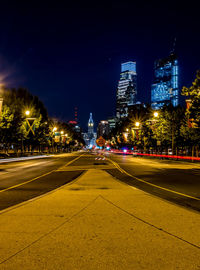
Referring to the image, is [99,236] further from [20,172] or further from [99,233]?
[20,172]

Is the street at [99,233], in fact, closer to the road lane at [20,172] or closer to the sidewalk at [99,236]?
the sidewalk at [99,236]

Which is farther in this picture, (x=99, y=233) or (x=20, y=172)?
(x=20, y=172)

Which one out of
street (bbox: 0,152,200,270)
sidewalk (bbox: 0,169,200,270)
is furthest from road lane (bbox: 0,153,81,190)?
sidewalk (bbox: 0,169,200,270)

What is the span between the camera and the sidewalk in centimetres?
468

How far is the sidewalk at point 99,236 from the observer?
468cm

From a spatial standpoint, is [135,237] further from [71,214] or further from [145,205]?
[145,205]

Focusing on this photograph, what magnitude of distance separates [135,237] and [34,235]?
6.77ft

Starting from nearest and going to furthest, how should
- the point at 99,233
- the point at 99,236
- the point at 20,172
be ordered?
the point at 99,236 < the point at 99,233 < the point at 20,172

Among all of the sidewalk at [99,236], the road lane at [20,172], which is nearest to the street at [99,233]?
the sidewalk at [99,236]

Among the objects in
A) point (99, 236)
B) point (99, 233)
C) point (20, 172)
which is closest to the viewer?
point (99, 236)

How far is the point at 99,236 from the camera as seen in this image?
6.05m

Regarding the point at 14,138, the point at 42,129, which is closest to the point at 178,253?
the point at 14,138

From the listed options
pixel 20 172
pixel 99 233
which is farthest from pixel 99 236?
pixel 20 172

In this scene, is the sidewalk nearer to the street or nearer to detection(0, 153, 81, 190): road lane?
the street
